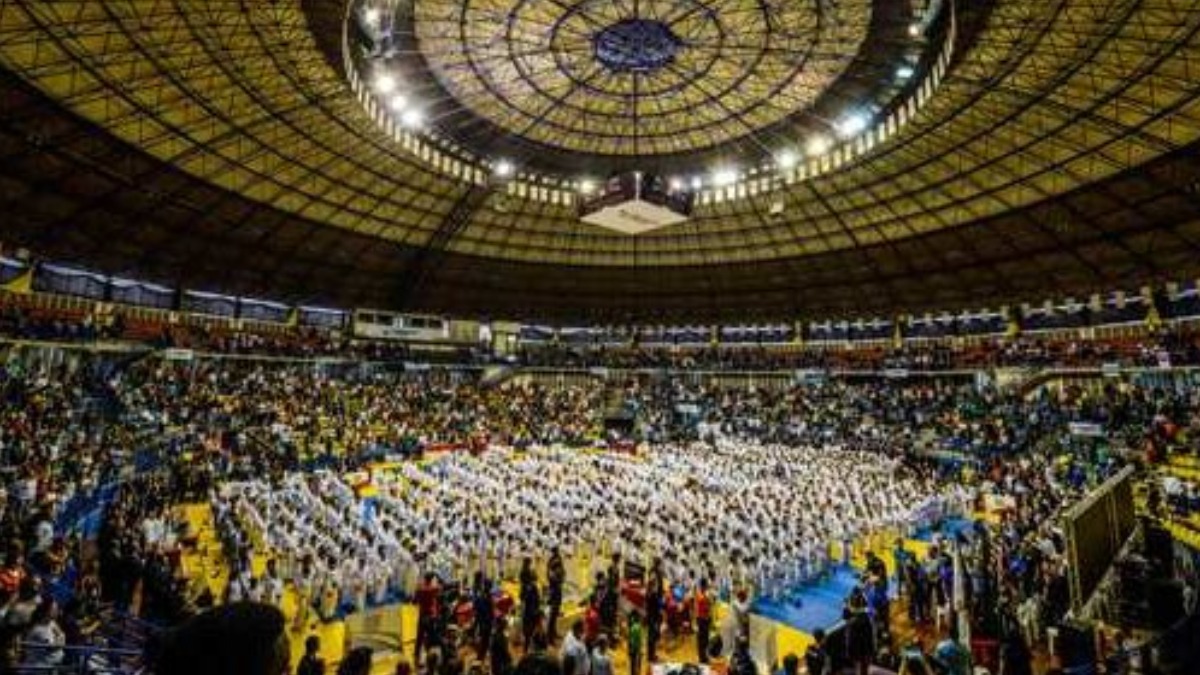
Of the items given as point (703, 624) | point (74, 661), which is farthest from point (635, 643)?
point (74, 661)

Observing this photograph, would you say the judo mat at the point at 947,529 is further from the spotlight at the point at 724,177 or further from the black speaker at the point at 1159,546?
the spotlight at the point at 724,177

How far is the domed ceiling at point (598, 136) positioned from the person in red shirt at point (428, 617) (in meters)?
15.2

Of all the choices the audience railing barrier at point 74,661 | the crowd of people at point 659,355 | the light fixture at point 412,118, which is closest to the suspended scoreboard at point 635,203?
the light fixture at point 412,118

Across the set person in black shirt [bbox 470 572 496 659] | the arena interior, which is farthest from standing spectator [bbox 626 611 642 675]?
person in black shirt [bbox 470 572 496 659]

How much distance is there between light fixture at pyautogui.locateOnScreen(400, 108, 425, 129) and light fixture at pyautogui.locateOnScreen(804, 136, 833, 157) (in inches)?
647

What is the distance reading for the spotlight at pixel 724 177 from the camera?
30406 millimetres

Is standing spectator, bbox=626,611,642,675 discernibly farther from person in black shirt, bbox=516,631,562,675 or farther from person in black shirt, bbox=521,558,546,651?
person in black shirt, bbox=516,631,562,675

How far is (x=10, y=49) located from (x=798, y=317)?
1626 inches

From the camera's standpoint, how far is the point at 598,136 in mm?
28812

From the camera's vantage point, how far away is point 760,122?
89.1ft

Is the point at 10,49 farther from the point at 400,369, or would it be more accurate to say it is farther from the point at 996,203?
the point at 996,203

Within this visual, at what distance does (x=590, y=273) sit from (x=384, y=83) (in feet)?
82.2


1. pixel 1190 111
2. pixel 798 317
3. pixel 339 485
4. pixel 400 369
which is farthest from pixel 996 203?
pixel 400 369

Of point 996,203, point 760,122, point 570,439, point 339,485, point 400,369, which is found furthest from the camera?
point 400,369
